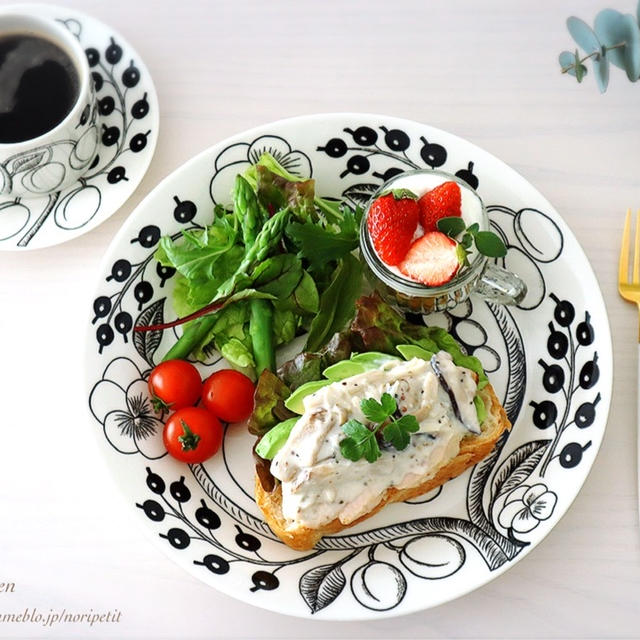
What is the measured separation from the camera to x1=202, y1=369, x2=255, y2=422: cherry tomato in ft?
6.52

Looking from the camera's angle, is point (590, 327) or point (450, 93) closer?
point (590, 327)

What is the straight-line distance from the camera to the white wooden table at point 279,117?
202cm

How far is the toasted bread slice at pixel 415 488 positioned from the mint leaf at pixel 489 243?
13.5 inches

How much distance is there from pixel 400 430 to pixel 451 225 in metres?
0.49

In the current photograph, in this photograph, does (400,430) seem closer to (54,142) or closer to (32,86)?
(54,142)

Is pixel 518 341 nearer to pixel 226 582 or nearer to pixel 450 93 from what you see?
pixel 450 93

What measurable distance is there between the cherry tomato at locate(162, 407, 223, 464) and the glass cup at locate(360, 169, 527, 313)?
54 centimetres

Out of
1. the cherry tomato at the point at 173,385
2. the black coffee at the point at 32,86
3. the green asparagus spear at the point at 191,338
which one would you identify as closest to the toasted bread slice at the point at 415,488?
the cherry tomato at the point at 173,385

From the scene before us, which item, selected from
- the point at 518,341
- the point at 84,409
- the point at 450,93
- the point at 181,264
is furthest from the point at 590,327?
the point at 84,409

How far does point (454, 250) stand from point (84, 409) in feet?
3.05

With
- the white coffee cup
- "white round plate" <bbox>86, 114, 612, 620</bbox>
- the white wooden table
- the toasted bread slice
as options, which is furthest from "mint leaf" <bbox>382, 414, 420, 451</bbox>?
the white coffee cup

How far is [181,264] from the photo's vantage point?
6.50 feet

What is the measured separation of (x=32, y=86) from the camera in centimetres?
206

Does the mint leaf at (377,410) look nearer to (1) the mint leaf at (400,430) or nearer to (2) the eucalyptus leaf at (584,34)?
(1) the mint leaf at (400,430)
